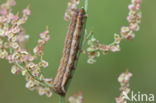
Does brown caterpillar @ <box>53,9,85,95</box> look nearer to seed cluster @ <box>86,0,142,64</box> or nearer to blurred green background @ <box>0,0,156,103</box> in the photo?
seed cluster @ <box>86,0,142,64</box>

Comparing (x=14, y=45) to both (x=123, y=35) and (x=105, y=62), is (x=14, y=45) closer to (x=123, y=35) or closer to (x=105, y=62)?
(x=123, y=35)

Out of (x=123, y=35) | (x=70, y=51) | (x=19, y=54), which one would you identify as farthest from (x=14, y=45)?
(x=123, y=35)

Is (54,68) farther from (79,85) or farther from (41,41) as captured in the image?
(41,41)

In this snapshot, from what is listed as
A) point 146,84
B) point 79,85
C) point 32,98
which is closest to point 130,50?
point 146,84

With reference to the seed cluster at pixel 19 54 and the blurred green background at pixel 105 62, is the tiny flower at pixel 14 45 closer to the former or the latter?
the seed cluster at pixel 19 54

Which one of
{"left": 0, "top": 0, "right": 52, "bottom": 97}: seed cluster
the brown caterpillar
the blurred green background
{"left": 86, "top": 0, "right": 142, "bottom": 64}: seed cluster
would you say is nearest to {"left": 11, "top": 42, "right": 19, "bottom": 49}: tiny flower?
{"left": 0, "top": 0, "right": 52, "bottom": 97}: seed cluster

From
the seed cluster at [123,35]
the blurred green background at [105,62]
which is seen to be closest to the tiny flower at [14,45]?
the seed cluster at [123,35]
